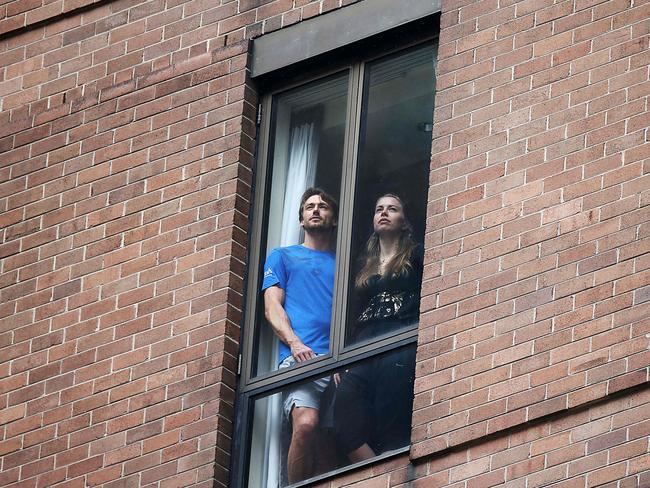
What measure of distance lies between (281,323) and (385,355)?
0.85 m

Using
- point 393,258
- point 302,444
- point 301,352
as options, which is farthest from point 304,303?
point 302,444

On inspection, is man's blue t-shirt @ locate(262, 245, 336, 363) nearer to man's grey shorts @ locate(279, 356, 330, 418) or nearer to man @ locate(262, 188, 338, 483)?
man @ locate(262, 188, 338, 483)

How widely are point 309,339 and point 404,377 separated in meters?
0.83

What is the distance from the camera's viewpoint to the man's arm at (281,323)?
13203 mm

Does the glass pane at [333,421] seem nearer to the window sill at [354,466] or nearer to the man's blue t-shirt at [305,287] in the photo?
the window sill at [354,466]

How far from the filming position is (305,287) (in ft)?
44.1

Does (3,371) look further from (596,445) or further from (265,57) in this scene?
(596,445)

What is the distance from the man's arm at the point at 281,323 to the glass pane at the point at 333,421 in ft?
0.69

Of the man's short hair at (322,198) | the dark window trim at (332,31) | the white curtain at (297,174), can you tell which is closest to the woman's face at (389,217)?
the man's short hair at (322,198)

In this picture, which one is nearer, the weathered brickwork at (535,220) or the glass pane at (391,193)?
the weathered brickwork at (535,220)

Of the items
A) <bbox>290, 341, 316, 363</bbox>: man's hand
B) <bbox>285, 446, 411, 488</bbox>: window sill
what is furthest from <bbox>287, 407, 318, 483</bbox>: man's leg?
<bbox>290, 341, 316, 363</bbox>: man's hand

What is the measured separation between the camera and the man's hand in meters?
13.2

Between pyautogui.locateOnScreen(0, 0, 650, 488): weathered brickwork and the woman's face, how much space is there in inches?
16.7

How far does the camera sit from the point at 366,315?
13023mm
